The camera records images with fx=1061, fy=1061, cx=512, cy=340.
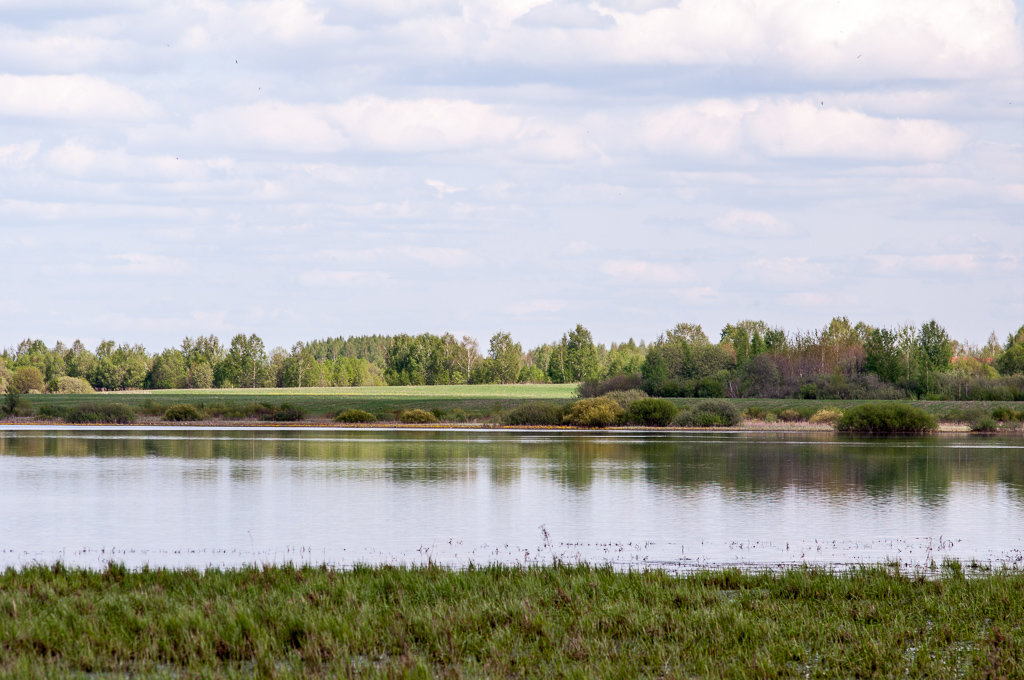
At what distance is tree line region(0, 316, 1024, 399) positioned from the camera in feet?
265

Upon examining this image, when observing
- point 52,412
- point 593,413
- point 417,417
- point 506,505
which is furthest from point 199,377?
point 506,505

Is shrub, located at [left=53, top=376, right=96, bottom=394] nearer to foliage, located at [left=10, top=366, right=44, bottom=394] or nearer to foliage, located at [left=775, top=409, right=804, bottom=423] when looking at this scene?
foliage, located at [left=10, top=366, right=44, bottom=394]

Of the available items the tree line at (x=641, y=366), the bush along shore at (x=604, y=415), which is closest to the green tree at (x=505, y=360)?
the tree line at (x=641, y=366)

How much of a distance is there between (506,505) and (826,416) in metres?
40.6

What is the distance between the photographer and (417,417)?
2391 inches

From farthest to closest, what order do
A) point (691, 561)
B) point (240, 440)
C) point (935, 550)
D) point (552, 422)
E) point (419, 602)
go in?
1. point (552, 422)
2. point (240, 440)
3. point (935, 550)
4. point (691, 561)
5. point (419, 602)

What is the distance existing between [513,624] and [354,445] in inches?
1161

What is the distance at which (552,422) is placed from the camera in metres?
56.5

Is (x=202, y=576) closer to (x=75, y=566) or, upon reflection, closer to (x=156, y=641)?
(x=75, y=566)

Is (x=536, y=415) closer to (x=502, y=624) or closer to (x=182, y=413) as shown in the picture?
(x=182, y=413)

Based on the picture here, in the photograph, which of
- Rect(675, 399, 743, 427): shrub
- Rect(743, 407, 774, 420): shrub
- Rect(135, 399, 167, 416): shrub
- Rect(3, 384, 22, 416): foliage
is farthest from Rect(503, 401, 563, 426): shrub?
Rect(3, 384, 22, 416): foliage

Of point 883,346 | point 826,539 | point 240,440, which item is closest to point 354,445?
point 240,440

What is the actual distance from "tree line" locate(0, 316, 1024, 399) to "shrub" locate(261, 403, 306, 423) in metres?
28.4

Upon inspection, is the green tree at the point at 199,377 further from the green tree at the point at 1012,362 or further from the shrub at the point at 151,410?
the green tree at the point at 1012,362
